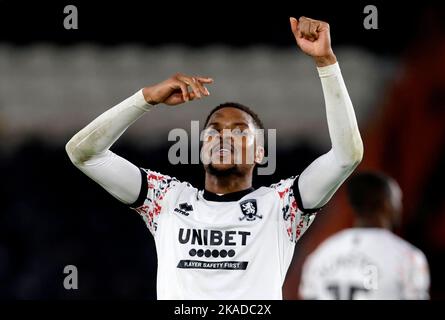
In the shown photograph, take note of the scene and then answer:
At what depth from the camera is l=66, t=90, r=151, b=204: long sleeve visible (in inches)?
137

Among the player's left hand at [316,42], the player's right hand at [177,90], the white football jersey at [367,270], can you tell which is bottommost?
the white football jersey at [367,270]

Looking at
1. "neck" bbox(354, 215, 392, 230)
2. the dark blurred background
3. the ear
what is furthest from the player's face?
the dark blurred background

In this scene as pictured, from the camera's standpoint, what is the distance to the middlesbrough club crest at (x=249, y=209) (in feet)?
11.4

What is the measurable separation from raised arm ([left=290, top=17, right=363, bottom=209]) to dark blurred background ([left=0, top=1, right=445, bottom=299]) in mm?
5626

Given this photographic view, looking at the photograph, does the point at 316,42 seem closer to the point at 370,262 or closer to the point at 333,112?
the point at 333,112

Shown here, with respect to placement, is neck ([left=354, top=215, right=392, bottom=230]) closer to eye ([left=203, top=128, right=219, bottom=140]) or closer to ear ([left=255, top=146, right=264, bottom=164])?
ear ([left=255, top=146, right=264, bottom=164])

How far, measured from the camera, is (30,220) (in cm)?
1012

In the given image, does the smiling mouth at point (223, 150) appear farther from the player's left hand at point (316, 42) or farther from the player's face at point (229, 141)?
the player's left hand at point (316, 42)

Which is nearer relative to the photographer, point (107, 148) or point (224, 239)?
point (224, 239)

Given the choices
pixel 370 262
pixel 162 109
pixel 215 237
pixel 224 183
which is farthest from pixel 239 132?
pixel 162 109

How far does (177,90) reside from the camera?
3.41m

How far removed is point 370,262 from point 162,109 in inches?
277

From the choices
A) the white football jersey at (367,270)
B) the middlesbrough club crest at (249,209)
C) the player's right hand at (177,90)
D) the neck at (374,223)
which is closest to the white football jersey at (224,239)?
the middlesbrough club crest at (249,209)
